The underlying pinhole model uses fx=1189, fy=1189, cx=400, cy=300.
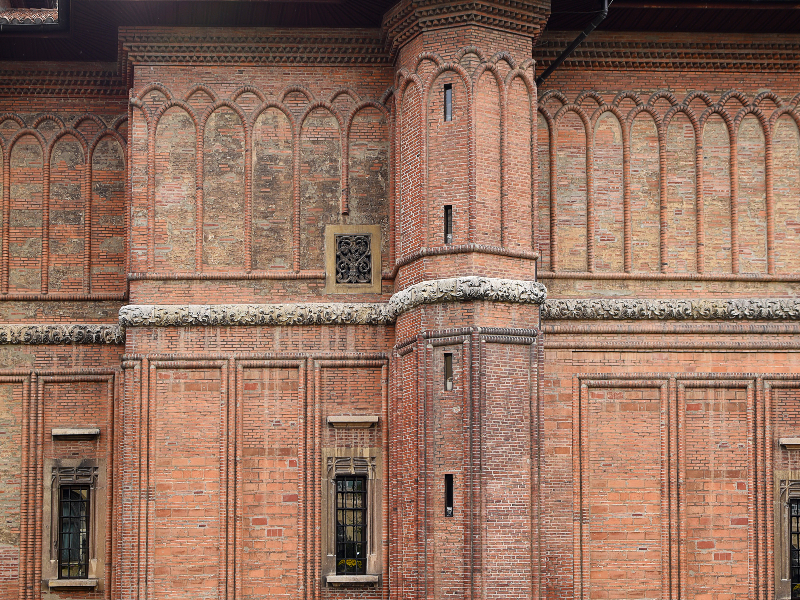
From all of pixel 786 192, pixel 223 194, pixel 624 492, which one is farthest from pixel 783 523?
pixel 223 194

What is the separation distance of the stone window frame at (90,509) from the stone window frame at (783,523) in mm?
11814

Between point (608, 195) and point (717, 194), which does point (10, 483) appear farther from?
point (717, 194)

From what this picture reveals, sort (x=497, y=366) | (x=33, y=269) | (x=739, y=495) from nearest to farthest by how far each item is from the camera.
A: (x=497, y=366) → (x=739, y=495) → (x=33, y=269)

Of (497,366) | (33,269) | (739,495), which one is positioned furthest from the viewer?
(33,269)

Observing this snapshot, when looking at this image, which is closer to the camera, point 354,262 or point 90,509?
point 354,262

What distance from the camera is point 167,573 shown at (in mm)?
19953

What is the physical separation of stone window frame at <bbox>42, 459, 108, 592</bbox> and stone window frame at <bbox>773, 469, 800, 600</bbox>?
11814 mm

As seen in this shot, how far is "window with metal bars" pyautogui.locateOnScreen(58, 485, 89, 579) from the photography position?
21.3 m

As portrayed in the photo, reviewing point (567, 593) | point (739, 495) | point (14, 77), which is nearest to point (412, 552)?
point (567, 593)

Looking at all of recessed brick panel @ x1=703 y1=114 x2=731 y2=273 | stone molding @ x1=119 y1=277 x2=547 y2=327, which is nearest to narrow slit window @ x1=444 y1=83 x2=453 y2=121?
stone molding @ x1=119 y1=277 x2=547 y2=327

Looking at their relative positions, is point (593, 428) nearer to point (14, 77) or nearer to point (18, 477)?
point (18, 477)

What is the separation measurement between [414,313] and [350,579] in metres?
4.61

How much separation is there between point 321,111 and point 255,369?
15.8ft

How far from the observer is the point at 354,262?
21172mm
